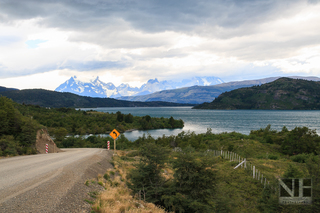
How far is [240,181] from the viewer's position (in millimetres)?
20500

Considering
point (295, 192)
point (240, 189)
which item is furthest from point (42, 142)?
point (295, 192)

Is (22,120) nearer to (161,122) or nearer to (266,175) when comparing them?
(266,175)

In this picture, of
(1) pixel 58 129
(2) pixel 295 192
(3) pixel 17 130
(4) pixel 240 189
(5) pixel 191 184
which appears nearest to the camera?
(5) pixel 191 184

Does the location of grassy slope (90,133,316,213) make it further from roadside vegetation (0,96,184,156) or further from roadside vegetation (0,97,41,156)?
roadside vegetation (0,96,184,156)

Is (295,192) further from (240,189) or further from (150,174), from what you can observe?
(150,174)

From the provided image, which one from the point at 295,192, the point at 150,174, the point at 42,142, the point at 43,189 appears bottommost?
the point at 295,192

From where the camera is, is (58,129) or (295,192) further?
(58,129)

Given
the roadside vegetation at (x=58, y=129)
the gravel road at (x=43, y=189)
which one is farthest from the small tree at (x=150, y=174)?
the roadside vegetation at (x=58, y=129)

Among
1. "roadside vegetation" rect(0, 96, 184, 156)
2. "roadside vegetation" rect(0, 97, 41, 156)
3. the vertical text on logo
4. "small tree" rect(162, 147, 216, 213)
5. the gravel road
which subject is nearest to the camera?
the gravel road

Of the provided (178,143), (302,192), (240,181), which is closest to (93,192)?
(302,192)

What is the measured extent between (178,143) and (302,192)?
41.2 meters

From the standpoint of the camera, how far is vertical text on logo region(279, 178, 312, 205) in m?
12.7

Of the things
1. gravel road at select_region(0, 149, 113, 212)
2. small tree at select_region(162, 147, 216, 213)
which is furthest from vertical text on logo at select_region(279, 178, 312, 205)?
gravel road at select_region(0, 149, 113, 212)

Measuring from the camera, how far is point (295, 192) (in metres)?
13.7
